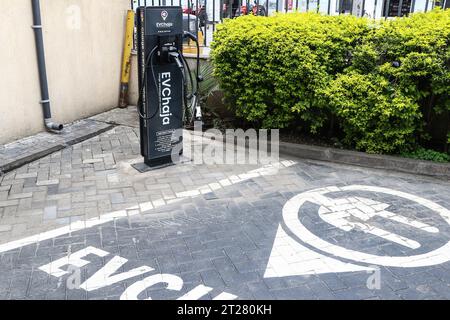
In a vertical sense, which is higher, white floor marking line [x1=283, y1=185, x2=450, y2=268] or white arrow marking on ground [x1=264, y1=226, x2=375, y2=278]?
white floor marking line [x1=283, y1=185, x2=450, y2=268]

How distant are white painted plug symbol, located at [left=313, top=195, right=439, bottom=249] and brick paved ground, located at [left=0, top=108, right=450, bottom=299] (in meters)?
0.02

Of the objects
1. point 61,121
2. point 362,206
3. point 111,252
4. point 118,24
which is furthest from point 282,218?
point 118,24

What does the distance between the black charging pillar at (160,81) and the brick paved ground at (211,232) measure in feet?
1.17

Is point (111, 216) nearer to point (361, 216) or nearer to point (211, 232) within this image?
point (211, 232)

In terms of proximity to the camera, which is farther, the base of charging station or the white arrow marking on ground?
A: the base of charging station

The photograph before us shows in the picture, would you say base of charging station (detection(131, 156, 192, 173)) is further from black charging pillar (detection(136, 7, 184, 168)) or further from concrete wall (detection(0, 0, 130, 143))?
concrete wall (detection(0, 0, 130, 143))

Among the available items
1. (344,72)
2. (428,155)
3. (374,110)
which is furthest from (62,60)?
(428,155)

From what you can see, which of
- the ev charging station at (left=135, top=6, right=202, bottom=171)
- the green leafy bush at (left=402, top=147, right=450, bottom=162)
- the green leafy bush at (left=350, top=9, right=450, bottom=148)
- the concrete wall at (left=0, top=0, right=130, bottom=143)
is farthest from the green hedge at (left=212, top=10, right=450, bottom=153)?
the concrete wall at (left=0, top=0, right=130, bottom=143)

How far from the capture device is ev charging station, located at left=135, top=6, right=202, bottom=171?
5.27m

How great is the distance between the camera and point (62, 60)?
7.05 meters

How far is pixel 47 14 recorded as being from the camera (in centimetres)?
664

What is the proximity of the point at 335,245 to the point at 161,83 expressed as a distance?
2.83 m

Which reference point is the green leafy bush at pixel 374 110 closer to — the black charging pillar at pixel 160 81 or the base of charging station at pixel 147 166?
the black charging pillar at pixel 160 81

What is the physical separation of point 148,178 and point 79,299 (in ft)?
7.70
